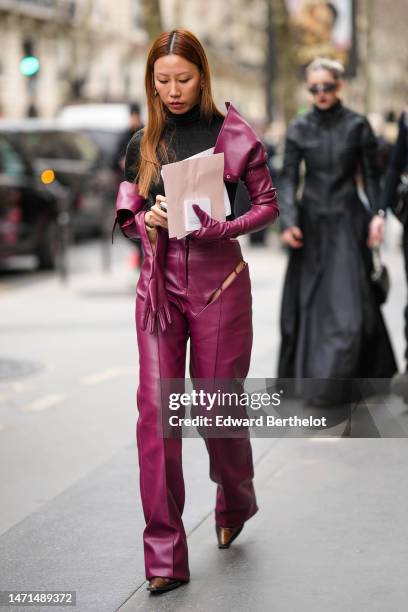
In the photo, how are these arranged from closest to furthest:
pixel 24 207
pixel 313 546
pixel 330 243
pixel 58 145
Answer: pixel 313 546 < pixel 330 243 < pixel 24 207 < pixel 58 145

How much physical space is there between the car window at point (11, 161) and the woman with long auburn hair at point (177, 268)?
36.7 ft

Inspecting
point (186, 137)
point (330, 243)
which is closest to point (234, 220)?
point (186, 137)

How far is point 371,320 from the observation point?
7.71 meters

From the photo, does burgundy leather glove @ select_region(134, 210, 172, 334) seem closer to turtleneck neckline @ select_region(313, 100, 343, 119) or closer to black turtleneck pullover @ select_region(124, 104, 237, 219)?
black turtleneck pullover @ select_region(124, 104, 237, 219)

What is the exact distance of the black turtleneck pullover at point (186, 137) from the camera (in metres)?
4.59

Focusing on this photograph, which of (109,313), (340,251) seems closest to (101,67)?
(109,313)

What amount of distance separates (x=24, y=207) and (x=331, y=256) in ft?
27.7

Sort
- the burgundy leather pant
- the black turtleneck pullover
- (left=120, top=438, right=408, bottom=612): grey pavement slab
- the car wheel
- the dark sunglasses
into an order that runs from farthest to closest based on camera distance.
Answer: the car wheel → the dark sunglasses → the black turtleneck pullover → the burgundy leather pant → (left=120, top=438, right=408, bottom=612): grey pavement slab

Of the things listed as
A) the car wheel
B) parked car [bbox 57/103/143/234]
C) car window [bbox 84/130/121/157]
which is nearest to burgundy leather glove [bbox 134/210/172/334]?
parked car [bbox 57/103/143/234]

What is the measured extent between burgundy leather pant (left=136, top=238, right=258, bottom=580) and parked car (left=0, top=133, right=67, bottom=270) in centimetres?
1064

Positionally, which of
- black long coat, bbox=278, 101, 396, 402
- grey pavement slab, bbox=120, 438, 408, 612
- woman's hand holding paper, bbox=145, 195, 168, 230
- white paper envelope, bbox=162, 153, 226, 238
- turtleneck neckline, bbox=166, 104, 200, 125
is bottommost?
grey pavement slab, bbox=120, 438, 408, 612

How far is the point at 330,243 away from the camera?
767 centimetres

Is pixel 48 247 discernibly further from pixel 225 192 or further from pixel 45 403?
pixel 225 192

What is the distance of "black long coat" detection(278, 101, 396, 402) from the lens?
750 cm
